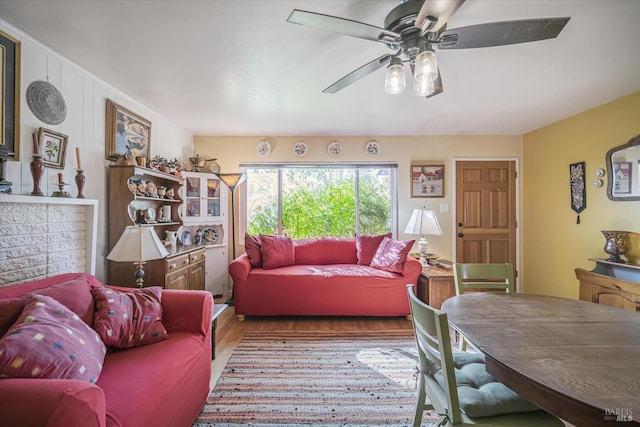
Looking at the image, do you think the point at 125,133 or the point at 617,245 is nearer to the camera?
the point at 617,245

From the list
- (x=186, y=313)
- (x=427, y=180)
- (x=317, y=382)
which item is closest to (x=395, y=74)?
(x=186, y=313)

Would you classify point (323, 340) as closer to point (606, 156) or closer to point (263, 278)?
point (263, 278)

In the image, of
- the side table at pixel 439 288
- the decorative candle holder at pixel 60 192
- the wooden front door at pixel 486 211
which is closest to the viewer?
the decorative candle holder at pixel 60 192

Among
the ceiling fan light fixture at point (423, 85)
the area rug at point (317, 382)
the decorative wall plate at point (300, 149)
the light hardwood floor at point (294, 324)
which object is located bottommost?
the area rug at point (317, 382)

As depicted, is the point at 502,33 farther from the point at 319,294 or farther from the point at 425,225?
the point at 319,294

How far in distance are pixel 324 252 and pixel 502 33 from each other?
9.64 feet

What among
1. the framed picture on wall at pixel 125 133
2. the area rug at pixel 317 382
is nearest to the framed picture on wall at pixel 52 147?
the framed picture on wall at pixel 125 133

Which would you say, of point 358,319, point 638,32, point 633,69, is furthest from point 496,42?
point 358,319

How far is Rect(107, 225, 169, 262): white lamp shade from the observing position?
181cm

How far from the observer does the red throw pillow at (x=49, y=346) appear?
0.93m

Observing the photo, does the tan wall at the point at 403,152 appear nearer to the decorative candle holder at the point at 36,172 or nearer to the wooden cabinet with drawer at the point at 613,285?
the wooden cabinet with drawer at the point at 613,285

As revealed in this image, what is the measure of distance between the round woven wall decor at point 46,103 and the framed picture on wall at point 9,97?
90mm

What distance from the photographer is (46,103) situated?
6.14 ft

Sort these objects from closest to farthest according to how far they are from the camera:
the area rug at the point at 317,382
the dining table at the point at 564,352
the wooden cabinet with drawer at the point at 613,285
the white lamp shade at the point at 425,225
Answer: the dining table at the point at 564,352
the area rug at the point at 317,382
the wooden cabinet with drawer at the point at 613,285
the white lamp shade at the point at 425,225
